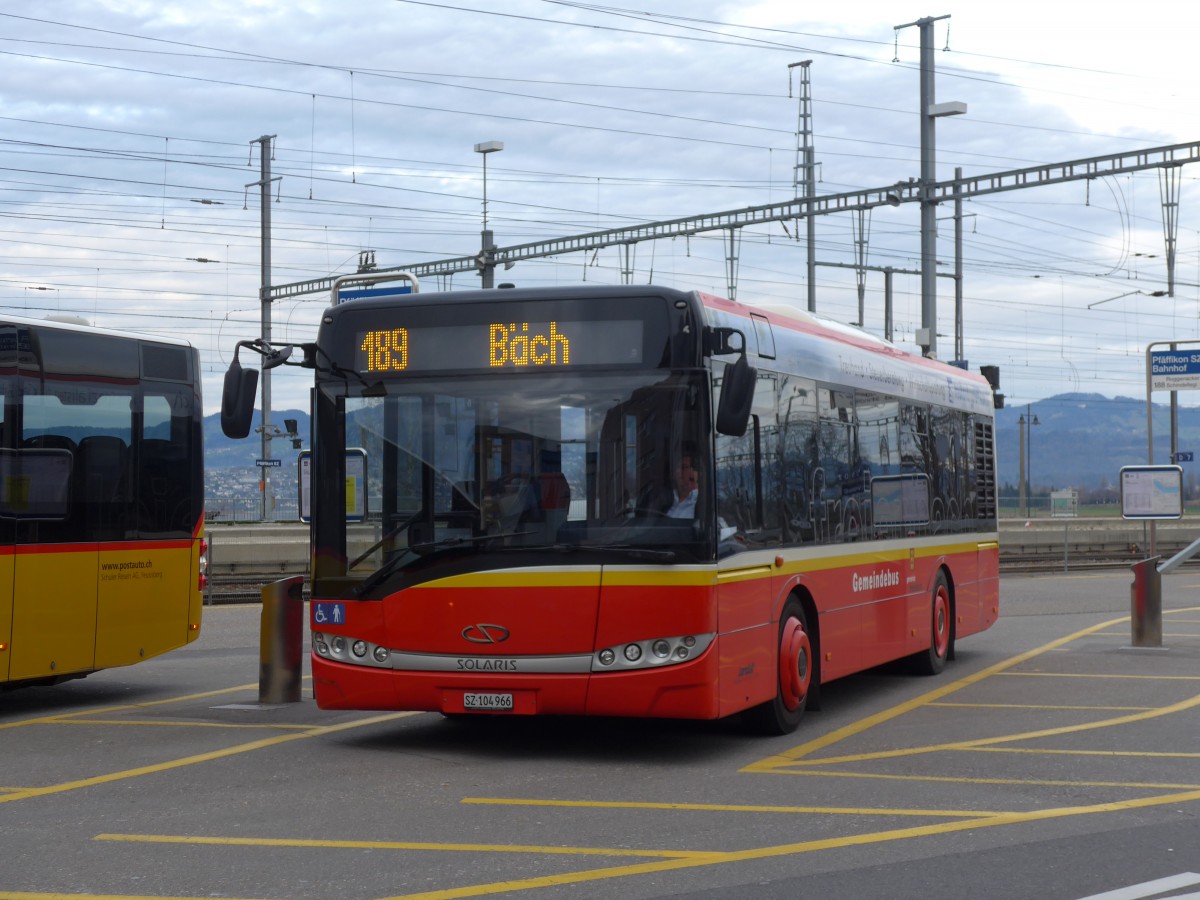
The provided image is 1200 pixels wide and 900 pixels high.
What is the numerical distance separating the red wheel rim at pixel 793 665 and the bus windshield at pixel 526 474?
1.63 meters

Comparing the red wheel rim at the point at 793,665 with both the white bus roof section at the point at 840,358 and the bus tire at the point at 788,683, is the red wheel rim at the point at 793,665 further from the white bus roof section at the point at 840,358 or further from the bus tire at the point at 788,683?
the white bus roof section at the point at 840,358

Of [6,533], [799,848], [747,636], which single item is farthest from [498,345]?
[6,533]

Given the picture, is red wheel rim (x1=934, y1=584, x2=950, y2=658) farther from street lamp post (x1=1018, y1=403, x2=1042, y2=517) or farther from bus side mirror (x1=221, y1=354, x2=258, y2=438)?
street lamp post (x1=1018, y1=403, x2=1042, y2=517)

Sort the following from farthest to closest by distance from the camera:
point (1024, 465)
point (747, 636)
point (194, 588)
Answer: point (1024, 465) < point (194, 588) < point (747, 636)

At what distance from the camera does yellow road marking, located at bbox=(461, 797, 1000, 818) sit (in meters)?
8.02

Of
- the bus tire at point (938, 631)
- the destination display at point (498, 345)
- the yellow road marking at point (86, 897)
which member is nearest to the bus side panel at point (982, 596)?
the bus tire at point (938, 631)

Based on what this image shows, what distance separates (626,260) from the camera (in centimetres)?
3881

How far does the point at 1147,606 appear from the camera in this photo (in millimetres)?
16875

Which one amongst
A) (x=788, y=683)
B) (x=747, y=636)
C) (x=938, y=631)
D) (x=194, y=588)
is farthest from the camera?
(x=938, y=631)

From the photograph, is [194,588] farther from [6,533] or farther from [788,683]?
[788,683]

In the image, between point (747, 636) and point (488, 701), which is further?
point (747, 636)

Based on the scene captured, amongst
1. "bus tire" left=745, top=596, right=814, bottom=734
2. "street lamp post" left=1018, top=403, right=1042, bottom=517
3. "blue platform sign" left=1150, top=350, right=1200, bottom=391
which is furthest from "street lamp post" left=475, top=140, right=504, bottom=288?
"street lamp post" left=1018, top=403, right=1042, bottom=517

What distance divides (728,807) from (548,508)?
217 centimetres

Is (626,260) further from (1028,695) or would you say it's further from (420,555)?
(420,555)
